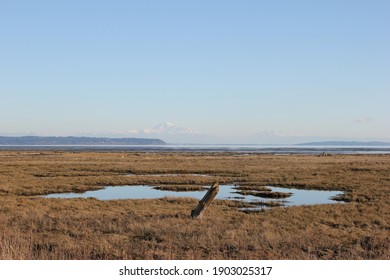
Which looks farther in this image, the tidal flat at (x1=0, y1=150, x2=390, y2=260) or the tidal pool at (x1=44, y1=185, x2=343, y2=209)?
the tidal pool at (x1=44, y1=185, x2=343, y2=209)

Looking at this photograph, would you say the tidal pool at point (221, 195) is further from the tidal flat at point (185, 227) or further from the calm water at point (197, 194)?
Result: the tidal flat at point (185, 227)

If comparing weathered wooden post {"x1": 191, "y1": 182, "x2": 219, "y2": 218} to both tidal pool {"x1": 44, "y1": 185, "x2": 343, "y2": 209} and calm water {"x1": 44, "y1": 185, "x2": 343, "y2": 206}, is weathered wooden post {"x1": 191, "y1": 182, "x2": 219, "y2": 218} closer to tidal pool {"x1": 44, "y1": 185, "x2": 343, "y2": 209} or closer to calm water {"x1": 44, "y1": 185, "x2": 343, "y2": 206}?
tidal pool {"x1": 44, "y1": 185, "x2": 343, "y2": 209}

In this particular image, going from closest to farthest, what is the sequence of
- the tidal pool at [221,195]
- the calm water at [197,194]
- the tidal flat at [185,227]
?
the tidal flat at [185,227] < the tidal pool at [221,195] < the calm water at [197,194]

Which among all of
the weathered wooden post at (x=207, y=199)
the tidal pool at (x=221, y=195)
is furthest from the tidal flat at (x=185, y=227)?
the tidal pool at (x=221, y=195)

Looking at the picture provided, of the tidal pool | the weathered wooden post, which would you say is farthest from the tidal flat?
the tidal pool

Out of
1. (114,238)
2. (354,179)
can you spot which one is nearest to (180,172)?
(354,179)

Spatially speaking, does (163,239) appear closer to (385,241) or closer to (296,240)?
(296,240)

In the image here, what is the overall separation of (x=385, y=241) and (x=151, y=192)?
2310 cm

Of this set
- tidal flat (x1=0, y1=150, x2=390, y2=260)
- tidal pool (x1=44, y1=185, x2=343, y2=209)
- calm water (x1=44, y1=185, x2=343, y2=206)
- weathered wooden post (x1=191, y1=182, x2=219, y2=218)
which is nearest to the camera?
tidal flat (x1=0, y1=150, x2=390, y2=260)

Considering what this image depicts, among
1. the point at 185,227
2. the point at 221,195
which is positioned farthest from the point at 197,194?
the point at 185,227

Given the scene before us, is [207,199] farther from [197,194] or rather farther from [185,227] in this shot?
[197,194]

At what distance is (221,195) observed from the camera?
105ft

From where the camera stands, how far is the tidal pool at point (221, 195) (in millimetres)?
29016

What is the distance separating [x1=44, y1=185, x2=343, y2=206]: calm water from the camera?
2931 cm
